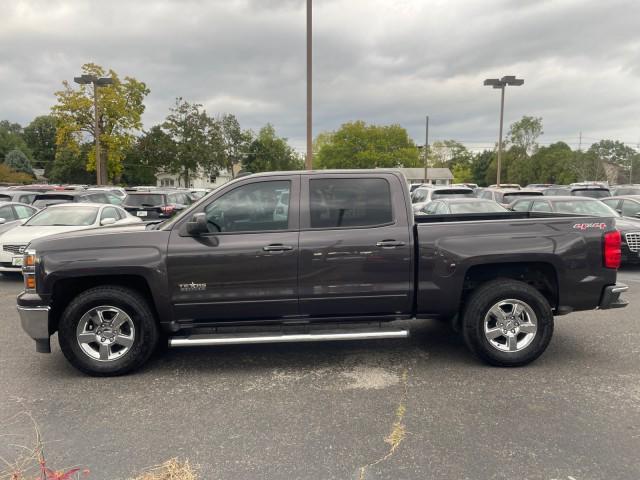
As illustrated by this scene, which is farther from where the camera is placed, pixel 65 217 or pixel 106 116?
pixel 106 116

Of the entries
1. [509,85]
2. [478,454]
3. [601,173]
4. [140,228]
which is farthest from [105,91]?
[601,173]

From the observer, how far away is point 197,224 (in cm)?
419

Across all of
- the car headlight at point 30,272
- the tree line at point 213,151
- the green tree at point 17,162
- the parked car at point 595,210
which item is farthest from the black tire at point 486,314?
the green tree at point 17,162

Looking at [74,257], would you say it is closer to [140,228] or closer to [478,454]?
[140,228]

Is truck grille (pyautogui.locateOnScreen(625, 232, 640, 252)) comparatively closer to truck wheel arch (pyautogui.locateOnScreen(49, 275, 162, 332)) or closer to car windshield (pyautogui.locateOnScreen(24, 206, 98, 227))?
truck wheel arch (pyautogui.locateOnScreen(49, 275, 162, 332))

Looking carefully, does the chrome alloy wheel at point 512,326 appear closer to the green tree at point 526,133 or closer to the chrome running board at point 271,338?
the chrome running board at point 271,338

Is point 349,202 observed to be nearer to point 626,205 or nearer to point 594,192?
point 626,205

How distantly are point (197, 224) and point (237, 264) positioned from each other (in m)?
0.51

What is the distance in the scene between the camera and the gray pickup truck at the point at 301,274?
4.28 meters

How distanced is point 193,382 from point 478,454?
98.7 inches

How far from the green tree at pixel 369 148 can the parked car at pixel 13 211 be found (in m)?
75.7

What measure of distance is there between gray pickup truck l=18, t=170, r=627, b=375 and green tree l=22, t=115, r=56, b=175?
10925 centimetres

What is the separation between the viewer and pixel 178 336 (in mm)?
4586

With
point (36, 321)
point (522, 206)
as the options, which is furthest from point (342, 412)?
point (522, 206)
